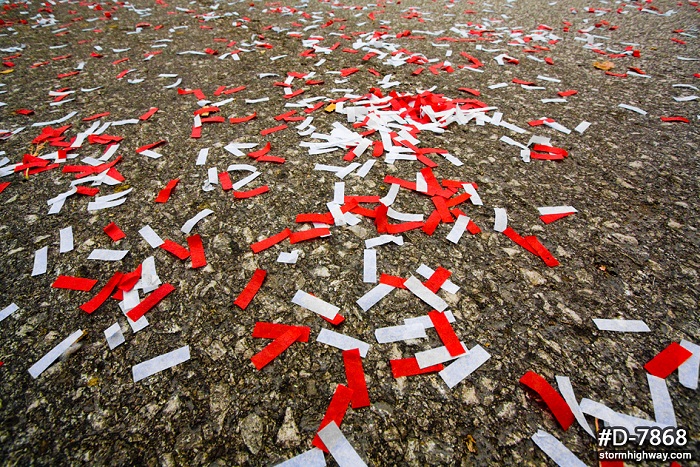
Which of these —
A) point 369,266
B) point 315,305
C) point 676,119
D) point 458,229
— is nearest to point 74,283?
point 315,305

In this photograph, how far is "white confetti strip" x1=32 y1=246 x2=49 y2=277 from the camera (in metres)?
1.71

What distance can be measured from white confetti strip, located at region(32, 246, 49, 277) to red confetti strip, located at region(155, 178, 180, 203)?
0.62 m

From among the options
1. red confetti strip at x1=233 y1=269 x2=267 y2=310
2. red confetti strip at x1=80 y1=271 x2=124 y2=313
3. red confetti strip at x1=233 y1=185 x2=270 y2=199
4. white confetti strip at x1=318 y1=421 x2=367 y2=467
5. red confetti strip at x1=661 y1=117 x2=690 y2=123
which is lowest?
red confetti strip at x1=80 y1=271 x2=124 y2=313

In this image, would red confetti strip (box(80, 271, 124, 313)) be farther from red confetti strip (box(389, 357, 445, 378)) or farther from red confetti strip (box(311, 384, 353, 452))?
red confetti strip (box(389, 357, 445, 378))

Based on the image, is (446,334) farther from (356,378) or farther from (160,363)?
(160,363)

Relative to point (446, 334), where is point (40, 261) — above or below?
below

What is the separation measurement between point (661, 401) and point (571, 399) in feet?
1.04

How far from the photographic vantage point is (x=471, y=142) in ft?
8.29

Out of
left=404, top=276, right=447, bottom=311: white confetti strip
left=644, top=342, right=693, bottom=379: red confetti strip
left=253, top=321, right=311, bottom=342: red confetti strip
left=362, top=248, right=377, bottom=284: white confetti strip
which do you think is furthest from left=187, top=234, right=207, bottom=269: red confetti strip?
left=644, top=342, right=693, bottom=379: red confetti strip

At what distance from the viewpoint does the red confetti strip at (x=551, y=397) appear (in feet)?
3.83

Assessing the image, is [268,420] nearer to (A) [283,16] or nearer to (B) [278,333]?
(B) [278,333]

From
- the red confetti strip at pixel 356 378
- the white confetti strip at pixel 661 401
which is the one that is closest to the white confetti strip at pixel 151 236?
the red confetti strip at pixel 356 378

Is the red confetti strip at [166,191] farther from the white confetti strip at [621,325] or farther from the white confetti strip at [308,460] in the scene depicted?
the white confetti strip at [621,325]

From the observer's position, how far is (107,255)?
1.77 metres
